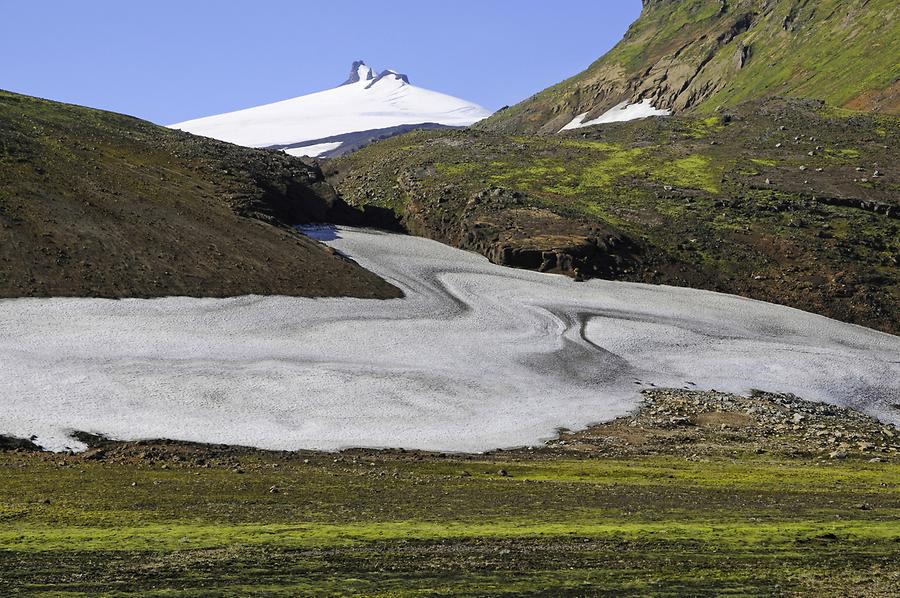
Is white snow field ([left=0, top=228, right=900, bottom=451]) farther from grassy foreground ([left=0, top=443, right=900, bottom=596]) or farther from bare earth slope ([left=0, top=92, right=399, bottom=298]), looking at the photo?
grassy foreground ([left=0, top=443, right=900, bottom=596])

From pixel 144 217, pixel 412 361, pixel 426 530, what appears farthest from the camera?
pixel 144 217

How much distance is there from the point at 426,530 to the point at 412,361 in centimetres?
3690

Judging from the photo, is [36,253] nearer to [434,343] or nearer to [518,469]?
[434,343]

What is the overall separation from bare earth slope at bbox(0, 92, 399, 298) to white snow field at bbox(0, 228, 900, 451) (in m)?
3.59

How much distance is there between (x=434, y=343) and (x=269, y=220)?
31.7 meters

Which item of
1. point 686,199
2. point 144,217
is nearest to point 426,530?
point 144,217

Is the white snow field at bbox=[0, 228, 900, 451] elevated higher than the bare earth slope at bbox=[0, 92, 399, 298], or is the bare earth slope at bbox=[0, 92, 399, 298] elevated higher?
the bare earth slope at bbox=[0, 92, 399, 298]

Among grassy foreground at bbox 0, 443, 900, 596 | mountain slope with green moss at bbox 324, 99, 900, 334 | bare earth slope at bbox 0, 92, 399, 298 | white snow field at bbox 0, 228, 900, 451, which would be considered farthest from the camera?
mountain slope with green moss at bbox 324, 99, 900, 334

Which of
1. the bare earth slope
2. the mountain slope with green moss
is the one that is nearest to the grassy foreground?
the bare earth slope

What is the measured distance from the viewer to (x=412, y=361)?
5959cm

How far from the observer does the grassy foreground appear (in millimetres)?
18328

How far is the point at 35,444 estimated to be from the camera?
3912 centimetres

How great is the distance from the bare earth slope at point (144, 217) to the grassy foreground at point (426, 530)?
3331 cm

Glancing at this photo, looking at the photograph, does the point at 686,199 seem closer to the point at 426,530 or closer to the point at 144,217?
the point at 144,217
